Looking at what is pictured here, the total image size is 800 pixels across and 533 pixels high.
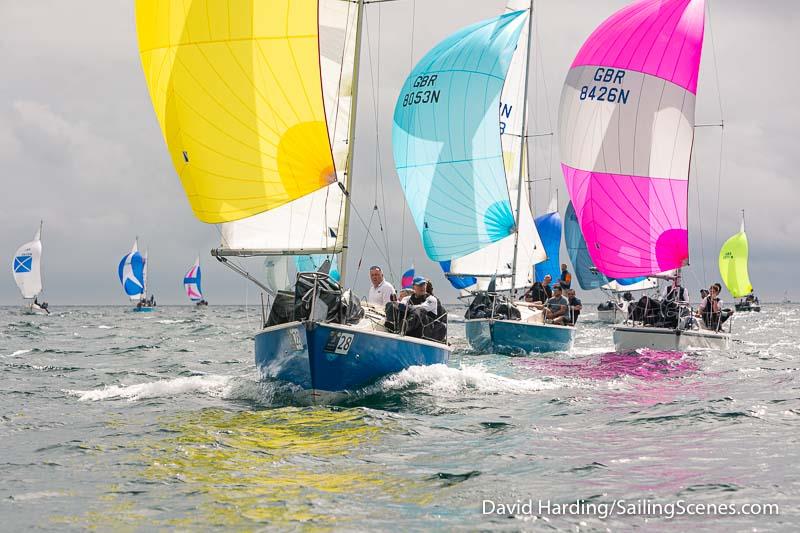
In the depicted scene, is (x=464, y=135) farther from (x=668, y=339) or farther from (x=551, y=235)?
(x=551, y=235)

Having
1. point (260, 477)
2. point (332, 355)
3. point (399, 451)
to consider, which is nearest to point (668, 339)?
point (332, 355)

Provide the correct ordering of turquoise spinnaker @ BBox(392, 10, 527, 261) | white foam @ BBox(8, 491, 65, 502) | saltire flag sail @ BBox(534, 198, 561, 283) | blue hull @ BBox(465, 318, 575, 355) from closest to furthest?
white foam @ BBox(8, 491, 65, 502)
blue hull @ BBox(465, 318, 575, 355)
turquoise spinnaker @ BBox(392, 10, 527, 261)
saltire flag sail @ BBox(534, 198, 561, 283)

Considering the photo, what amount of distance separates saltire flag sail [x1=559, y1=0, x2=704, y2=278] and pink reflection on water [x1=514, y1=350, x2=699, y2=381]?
3.28 meters

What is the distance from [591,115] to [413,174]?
19.9 feet

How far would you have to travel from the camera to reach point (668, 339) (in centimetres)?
1848

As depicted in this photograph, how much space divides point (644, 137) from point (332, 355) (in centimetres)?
1371

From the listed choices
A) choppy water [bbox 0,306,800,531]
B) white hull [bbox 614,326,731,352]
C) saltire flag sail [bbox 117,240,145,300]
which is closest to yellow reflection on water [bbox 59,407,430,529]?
choppy water [bbox 0,306,800,531]

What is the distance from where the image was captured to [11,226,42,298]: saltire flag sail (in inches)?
2586

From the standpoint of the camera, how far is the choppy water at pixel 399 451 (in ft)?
18.8

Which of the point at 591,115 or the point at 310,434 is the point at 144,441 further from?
the point at 591,115

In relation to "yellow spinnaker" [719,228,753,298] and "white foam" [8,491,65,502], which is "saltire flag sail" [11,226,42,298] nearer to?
"yellow spinnaker" [719,228,753,298]

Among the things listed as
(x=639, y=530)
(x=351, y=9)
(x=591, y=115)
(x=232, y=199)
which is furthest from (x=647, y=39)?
(x=639, y=530)

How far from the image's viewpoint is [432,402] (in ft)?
35.5

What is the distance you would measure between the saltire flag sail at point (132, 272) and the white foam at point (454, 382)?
6903 centimetres
